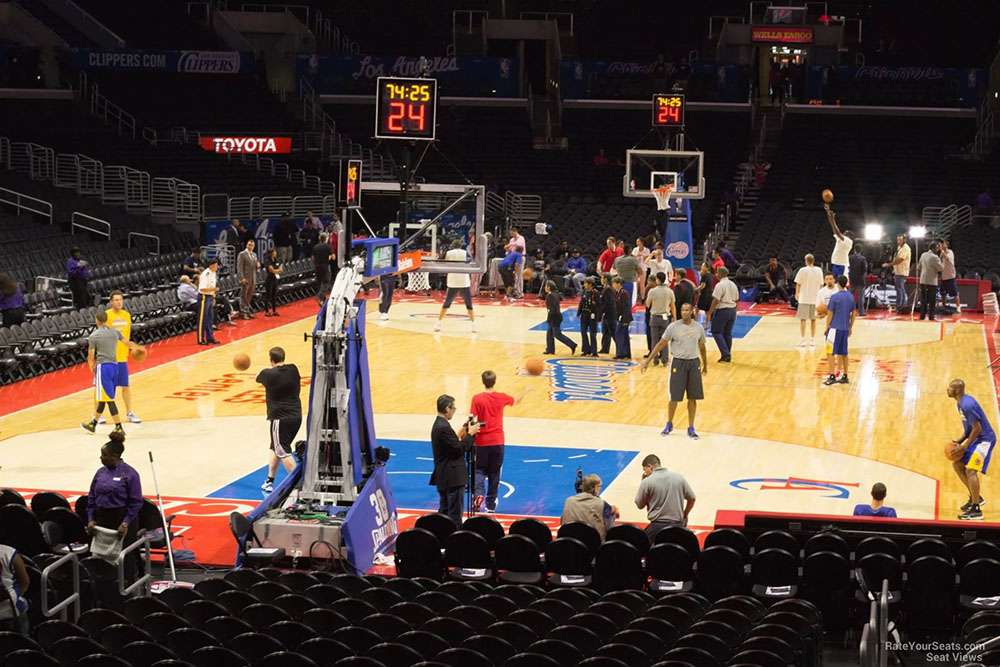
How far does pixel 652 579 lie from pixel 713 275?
14.0 metres

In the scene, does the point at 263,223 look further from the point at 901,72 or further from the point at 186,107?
the point at 901,72

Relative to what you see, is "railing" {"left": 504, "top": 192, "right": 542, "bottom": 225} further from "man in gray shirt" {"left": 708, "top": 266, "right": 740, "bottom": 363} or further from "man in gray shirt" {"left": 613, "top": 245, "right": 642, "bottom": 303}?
"man in gray shirt" {"left": 708, "top": 266, "right": 740, "bottom": 363}

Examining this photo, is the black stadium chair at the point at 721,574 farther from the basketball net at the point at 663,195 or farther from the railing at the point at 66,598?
the basketball net at the point at 663,195

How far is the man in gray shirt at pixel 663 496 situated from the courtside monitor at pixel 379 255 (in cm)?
279

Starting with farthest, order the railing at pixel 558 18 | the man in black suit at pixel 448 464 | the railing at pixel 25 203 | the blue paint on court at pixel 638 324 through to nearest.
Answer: the railing at pixel 558 18
the railing at pixel 25 203
the blue paint on court at pixel 638 324
the man in black suit at pixel 448 464

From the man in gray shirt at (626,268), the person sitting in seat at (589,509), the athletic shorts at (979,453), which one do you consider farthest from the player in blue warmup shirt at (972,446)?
the man in gray shirt at (626,268)

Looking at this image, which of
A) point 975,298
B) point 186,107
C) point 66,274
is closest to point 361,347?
point 66,274

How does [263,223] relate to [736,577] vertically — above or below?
above

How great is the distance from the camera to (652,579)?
11.3 meters

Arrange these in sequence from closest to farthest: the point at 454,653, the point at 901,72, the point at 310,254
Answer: the point at 454,653 < the point at 310,254 < the point at 901,72

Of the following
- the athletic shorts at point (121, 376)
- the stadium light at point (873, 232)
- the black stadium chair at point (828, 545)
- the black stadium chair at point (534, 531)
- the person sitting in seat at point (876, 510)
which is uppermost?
the stadium light at point (873, 232)

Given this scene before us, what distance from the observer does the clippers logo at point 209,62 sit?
143 ft

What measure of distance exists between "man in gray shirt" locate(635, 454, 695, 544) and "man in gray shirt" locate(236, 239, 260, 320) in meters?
15.9

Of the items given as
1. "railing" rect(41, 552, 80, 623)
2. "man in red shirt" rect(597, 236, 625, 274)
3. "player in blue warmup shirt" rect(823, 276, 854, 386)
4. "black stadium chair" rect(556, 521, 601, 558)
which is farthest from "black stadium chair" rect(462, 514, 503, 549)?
"man in red shirt" rect(597, 236, 625, 274)
